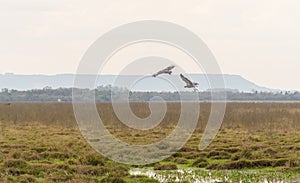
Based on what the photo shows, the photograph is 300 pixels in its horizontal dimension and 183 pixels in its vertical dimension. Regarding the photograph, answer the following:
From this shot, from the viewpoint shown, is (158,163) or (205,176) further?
(158,163)

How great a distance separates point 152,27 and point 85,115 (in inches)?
490

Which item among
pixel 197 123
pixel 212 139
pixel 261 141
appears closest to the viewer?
pixel 261 141

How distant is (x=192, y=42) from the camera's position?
18.1m

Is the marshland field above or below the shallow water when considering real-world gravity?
above

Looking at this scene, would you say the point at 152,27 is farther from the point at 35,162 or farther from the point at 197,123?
the point at 197,123

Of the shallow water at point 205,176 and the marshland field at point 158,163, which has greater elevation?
the marshland field at point 158,163

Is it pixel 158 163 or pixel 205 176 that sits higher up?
pixel 158 163

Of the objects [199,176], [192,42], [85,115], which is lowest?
[199,176]

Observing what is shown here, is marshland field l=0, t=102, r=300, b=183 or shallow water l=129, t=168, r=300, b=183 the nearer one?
shallow water l=129, t=168, r=300, b=183

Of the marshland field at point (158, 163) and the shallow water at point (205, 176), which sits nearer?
the shallow water at point (205, 176)

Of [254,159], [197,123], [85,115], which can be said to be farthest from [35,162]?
[197,123]

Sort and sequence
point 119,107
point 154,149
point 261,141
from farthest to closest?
point 119,107
point 261,141
point 154,149

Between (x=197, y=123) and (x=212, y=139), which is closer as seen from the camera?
(x=212, y=139)

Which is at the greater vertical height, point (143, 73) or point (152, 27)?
point (152, 27)
